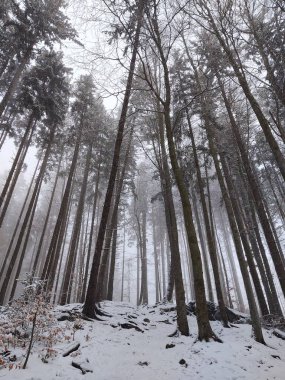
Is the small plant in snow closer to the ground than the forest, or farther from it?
closer to the ground

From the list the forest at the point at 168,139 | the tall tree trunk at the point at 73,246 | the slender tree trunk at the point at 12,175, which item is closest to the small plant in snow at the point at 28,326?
the forest at the point at 168,139

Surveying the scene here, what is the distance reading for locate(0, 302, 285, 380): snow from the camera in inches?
212

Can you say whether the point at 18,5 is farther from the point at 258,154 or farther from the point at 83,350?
the point at 258,154

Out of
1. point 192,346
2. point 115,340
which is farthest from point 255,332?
point 115,340

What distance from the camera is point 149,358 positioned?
6.73 meters

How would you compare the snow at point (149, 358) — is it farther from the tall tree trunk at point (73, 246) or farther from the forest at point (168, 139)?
the tall tree trunk at point (73, 246)

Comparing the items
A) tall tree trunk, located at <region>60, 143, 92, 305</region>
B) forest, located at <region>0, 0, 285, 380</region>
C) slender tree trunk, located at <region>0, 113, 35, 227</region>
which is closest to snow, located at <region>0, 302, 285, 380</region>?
forest, located at <region>0, 0, 285, 380</region>

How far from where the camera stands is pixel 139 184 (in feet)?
96.9

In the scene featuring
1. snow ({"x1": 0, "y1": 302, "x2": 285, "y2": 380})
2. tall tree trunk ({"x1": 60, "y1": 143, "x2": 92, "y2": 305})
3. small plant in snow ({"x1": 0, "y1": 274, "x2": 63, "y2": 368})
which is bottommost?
snow ({"x1": 0, "y1": 302, "x2": 285, "y2": 380})

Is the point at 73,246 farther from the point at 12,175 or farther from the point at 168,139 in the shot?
the point at 168,139

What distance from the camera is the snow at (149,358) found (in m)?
5.39

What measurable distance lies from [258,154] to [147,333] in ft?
53.4

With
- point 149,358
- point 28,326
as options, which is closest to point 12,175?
point 28,326

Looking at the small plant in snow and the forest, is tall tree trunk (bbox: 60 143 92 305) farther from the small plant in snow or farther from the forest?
the small plant in snow
